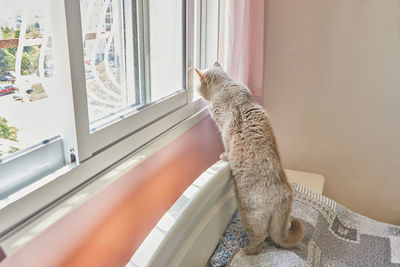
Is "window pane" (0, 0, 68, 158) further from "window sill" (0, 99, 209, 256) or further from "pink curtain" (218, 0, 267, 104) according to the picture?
"pink curtain" (218, 0, 267, 104)

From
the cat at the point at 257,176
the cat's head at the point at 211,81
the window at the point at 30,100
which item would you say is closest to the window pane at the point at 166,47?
the cat's head at the point at 211,81

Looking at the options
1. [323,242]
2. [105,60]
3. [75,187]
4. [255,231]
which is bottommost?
[323,242]

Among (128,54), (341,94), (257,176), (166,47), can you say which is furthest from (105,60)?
(341,94)

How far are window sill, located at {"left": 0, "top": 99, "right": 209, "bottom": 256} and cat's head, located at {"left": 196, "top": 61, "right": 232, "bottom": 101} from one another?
25 centimetres

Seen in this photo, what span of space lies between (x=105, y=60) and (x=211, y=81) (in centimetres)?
50

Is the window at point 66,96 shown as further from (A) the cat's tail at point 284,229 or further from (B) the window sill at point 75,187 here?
(A) the cat's tail at point 284,229

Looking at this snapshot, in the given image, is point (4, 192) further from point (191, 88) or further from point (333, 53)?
point (333, 53)

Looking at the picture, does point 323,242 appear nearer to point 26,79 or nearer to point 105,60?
point 105,60

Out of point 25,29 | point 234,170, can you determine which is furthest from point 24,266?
point 234,170

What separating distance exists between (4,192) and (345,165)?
5.96 feet

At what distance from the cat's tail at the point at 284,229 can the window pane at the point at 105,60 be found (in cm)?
65

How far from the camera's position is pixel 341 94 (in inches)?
77.5

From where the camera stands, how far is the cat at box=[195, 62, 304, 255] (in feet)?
4.17

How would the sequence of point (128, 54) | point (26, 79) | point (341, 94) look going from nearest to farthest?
1. point (26, 79)
2. point (128, 54)
3. point (341, 94)
